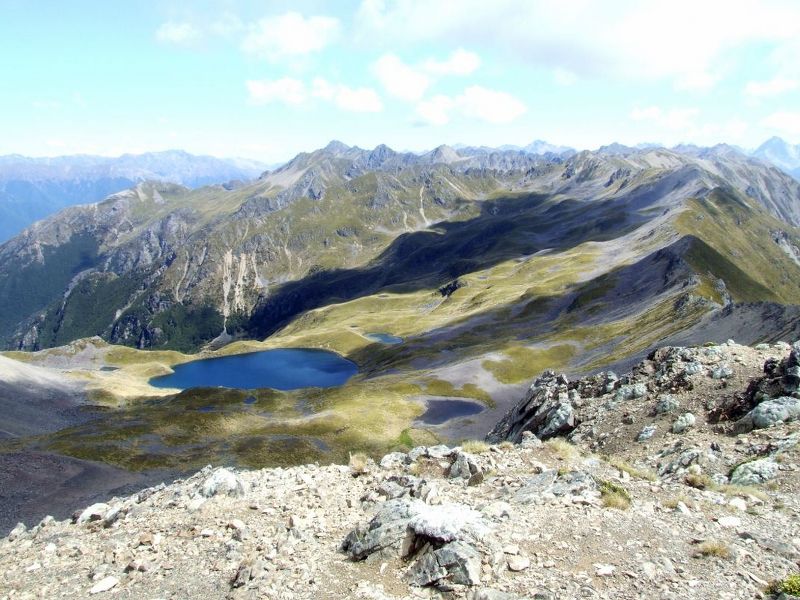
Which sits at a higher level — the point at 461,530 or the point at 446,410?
the point at 461,530

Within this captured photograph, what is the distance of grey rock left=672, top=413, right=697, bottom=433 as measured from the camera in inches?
1176

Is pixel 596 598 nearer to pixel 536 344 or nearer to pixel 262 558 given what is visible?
pixel 262 558

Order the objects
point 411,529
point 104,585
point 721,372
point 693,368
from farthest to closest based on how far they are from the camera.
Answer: point 693,368, point 721,372, point 411,529, point 104,585

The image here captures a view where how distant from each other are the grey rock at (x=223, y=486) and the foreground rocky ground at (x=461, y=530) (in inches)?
3.4

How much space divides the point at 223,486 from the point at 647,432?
986 inches

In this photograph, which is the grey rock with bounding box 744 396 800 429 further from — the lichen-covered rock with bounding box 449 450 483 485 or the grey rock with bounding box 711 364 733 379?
the lichen-covered rock with bounding box 449 450 483 485

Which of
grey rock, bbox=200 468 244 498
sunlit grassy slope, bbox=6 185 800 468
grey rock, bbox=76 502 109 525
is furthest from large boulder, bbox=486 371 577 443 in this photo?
grey rock, bbox=76 502 109 525

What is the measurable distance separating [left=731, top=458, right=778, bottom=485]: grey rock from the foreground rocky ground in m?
0.08

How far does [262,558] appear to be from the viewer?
16.1m

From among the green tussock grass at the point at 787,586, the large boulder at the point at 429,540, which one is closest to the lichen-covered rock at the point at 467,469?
the large boulder at the point at 429,540

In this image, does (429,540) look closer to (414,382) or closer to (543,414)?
(543,414)

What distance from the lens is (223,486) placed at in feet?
70.8

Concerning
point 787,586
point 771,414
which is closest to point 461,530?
point 787,586

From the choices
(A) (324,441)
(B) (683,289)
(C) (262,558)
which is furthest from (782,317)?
(C) (262,558)
